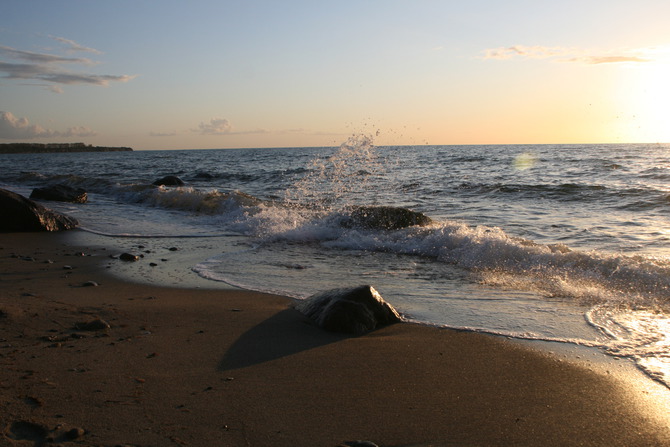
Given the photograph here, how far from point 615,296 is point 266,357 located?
12.7 ft

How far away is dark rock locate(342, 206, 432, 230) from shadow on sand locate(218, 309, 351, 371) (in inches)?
199

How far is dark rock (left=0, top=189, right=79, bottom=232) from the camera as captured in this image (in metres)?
9.49

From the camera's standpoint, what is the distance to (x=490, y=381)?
3270mm

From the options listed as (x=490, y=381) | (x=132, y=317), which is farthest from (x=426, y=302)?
(x=132, y=317)

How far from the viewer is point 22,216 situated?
955 cm

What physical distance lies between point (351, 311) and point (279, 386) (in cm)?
129

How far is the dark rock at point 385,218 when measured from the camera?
9.37 meters

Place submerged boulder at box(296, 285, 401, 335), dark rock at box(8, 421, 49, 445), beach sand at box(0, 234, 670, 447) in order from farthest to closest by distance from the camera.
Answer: submerged boulder at box(296, 285, 401, 335), beach sand at box(0, 234, 670, 447), dark rock at box(8, 421, 49, 445)

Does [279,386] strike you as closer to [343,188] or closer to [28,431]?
[28,431]

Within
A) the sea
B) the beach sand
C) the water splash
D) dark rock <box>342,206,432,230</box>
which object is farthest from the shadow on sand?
the water splash

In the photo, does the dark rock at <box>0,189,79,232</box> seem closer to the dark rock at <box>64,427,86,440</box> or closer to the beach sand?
the beach sand

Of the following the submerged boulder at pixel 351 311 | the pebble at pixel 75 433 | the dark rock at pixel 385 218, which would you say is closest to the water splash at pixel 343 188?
the dark rock at pixel 385 218

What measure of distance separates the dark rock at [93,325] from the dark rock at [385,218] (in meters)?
6.05

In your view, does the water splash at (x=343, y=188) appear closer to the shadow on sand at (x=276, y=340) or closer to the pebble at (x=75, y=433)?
the shadow on sand at (x=276, y=340)
